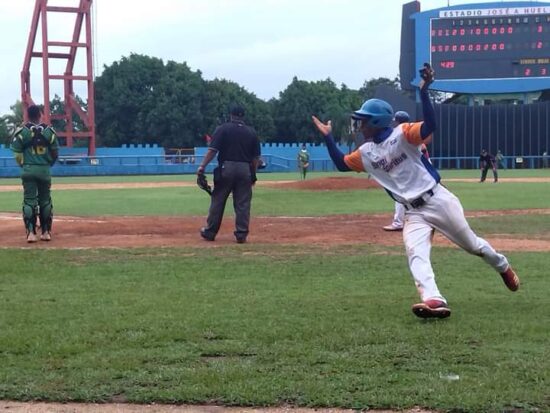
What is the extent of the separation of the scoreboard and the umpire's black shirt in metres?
40.6

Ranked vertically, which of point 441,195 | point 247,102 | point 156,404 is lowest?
point 156,404

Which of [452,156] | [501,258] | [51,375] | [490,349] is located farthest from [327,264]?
[452,156]

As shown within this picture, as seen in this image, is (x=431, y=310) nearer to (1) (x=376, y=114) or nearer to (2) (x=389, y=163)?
(2) (x=389, y=163)

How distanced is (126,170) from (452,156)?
26.4 meters

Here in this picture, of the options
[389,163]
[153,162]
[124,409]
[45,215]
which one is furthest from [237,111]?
[153,162]

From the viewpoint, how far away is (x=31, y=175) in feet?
35.2

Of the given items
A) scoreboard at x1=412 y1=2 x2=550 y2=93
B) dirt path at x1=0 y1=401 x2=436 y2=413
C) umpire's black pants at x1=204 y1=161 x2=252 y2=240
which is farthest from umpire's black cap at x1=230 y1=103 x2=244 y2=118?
scoreboard at x1=412 y1=2 x2=550 y2=93

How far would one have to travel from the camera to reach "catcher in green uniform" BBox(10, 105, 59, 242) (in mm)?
10625

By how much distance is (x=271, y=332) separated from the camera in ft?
17.2

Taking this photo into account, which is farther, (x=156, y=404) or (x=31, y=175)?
(x=31, y=175)

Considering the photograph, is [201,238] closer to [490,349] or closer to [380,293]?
[380,293]

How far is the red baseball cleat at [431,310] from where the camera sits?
18.0 feet

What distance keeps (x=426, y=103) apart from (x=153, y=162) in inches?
2033

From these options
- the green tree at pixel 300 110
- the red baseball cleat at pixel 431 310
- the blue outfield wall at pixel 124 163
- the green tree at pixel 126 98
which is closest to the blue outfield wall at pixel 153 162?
the blue outfield wall at pixel 124 163
